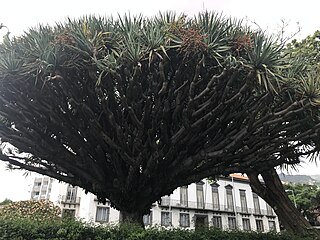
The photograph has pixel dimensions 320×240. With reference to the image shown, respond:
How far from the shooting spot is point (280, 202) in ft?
34.5

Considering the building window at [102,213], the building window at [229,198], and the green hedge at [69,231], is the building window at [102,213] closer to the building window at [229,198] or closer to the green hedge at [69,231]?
the building window at [229,198]

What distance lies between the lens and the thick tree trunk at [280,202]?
10.1 meters

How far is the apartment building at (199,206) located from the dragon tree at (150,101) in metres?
19.8

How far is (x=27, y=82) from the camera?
6.16m

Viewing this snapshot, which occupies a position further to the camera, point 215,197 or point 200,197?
point 215,197

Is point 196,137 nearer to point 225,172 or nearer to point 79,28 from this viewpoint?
point 225,172

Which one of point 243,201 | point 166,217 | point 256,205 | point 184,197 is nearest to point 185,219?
point 184,197

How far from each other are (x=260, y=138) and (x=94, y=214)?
72.1ft

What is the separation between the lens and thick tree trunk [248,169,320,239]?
10070 mm

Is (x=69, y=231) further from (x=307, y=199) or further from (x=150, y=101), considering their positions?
(x=307, y=199)

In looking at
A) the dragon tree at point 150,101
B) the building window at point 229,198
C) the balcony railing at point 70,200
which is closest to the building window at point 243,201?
the building window at point 229,198

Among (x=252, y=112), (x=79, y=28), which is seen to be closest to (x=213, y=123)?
(x=252, y=112)

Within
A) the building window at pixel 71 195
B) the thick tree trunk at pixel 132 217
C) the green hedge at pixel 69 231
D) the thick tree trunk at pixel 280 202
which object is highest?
the building window at pixel 71 195

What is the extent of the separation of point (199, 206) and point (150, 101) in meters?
26.4
